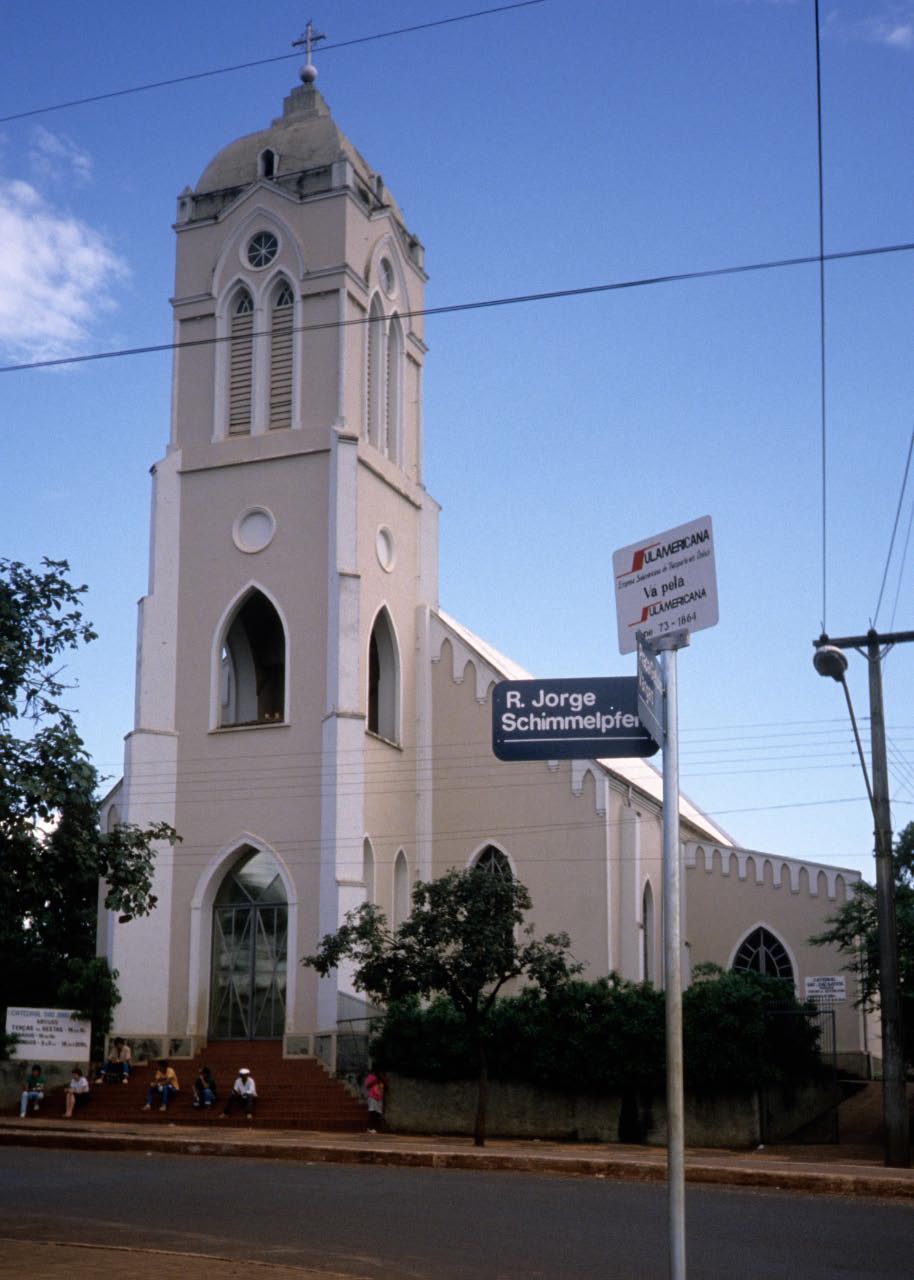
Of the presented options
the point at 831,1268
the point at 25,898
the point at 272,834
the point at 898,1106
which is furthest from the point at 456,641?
the point at 831,1268

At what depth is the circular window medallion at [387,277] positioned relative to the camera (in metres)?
39.7

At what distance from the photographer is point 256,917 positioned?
34.7m

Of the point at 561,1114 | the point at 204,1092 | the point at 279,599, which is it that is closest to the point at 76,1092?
the point at 204,1092

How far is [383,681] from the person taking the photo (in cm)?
3766

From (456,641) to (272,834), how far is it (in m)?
6.78

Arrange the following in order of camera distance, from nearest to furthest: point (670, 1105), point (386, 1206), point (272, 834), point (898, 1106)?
point (670, 1105), point (386, 1206), point (898, 1106), point (272, 834)

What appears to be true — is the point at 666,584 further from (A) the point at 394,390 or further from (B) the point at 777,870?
(B) the point at 777,870

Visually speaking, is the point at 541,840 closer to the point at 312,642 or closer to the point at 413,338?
the point at 312,642

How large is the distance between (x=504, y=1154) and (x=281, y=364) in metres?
22.2

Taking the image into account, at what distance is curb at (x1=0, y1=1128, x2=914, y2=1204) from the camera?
1752 centimetres

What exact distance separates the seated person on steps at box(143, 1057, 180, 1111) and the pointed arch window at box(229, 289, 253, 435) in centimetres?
1505

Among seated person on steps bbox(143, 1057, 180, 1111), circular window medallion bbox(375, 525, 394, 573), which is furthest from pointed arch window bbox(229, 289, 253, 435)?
seated person on steps bbox(143, 1057, 180, 1111)

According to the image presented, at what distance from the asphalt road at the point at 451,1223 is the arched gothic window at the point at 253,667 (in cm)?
1930

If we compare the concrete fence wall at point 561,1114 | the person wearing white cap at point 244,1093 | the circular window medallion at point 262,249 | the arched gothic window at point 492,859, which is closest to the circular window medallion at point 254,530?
the circular window medallion at point 262,249
